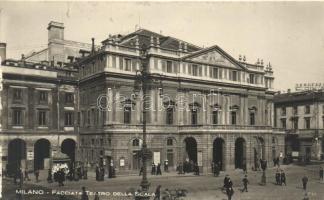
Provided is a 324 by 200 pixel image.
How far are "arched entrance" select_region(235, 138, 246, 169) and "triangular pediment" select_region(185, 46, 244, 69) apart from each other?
887cm

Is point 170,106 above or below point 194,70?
below

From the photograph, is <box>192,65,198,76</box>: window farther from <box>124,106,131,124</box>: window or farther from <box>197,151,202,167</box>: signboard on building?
<box>197,151,202,167</box>: signboard on building

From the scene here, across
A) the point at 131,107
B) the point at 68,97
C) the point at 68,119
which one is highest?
the point at 68,97

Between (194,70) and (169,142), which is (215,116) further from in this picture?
(169,142)

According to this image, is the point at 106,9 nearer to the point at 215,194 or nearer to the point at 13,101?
the point at 215,194

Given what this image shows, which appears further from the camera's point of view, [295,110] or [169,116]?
[295,110]

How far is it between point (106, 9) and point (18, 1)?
4869 mm

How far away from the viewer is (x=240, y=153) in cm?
4425

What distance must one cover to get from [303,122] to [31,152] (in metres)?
39.4

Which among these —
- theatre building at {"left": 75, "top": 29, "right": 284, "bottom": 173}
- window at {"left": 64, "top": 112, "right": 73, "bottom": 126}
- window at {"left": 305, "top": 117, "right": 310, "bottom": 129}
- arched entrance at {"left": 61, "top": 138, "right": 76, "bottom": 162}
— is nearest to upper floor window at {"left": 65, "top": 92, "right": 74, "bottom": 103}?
theatre building at {"left": 75, "top": 29, "right": 284, "bottom": 173}

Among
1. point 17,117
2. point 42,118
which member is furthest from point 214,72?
point 17,117

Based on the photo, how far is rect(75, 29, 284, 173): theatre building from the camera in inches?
1469

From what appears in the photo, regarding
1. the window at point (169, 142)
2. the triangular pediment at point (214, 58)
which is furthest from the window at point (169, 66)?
the window at point (169, 142)

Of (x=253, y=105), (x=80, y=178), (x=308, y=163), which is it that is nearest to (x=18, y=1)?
(x=80, y=178)
